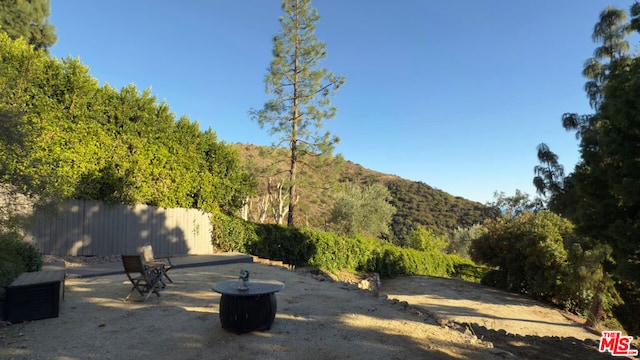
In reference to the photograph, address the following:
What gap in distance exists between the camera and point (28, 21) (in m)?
23.9

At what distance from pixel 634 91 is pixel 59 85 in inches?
546

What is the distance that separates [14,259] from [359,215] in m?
24.2

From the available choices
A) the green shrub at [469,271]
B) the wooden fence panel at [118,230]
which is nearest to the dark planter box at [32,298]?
the wooden fence panel at [118,230]

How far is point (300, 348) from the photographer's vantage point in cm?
423

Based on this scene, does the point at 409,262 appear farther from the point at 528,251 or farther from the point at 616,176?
the point at 616,176

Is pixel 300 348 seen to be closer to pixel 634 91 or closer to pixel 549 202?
pixel 634 91

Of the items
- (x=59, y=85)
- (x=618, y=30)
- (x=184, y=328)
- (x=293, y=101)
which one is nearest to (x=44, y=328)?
(x=184, y=328)

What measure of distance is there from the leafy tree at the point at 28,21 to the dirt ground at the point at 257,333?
80.9 feet

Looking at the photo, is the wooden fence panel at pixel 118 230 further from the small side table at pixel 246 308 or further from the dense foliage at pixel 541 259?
the dense foliage at pixel 541 259

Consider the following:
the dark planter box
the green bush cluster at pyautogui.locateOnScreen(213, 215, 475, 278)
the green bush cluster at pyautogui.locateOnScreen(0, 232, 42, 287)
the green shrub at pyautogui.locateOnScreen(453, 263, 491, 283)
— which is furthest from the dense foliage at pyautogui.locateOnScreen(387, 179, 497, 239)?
the dark planter box

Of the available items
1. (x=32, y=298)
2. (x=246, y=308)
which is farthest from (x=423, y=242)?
(x=32, y=298)

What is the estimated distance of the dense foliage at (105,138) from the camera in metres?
9.86

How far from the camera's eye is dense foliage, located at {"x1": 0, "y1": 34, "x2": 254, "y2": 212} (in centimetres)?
986

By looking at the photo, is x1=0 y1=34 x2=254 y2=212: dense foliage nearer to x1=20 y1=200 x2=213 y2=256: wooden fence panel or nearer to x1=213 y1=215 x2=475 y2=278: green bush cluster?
x1=20 y1=200 x2=213 y2=256: wooden fence panel
